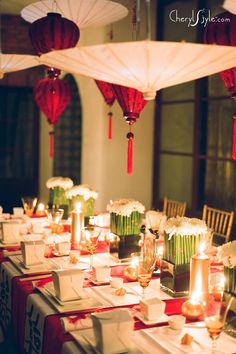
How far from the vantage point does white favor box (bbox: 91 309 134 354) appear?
1629 millimetres

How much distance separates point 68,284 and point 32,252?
593 mm

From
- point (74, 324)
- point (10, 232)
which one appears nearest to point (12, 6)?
point (10, 232)

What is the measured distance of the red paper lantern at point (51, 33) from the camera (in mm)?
2711

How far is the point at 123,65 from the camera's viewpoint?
1.86m

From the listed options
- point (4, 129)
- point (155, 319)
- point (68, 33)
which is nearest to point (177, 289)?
point (155, 319)

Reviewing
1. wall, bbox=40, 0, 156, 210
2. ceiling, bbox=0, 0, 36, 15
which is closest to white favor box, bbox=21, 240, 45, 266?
wall, bbox=40, 0, 156, 210

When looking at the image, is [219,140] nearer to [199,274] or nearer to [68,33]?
[68,33]

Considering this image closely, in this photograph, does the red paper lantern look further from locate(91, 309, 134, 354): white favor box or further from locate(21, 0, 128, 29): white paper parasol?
locate(91, 309, 134, 354): white favor box

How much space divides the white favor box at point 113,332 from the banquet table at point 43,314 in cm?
5

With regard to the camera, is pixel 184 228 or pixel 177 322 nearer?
pixel 177 322

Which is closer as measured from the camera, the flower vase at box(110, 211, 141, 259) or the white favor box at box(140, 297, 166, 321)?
the white favor box at box(140, 297, 166, 321)

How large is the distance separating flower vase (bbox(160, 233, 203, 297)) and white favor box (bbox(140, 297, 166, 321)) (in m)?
0.29

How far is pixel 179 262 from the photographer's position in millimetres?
2264

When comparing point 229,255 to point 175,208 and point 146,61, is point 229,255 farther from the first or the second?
point 175,208
